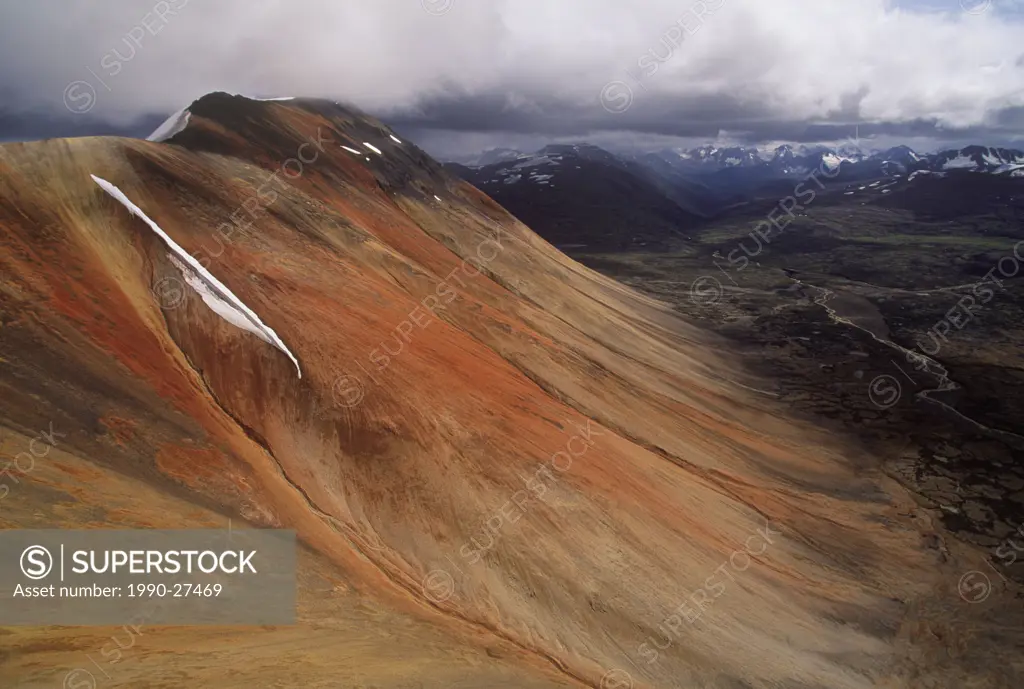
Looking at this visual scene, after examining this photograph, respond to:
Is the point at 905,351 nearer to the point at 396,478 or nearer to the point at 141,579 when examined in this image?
the point at 396,478

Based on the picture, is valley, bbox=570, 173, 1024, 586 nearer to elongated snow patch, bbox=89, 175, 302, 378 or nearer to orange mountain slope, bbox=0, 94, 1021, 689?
orange mountain slope, bbox=0, 94, 1021, 689

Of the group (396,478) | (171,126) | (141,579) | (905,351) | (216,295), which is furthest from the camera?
(905,351)

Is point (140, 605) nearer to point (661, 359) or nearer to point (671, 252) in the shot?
point (661, 359)

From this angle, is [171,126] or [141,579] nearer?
[141,579]

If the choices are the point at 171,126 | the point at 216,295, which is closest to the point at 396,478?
the point at 216,295

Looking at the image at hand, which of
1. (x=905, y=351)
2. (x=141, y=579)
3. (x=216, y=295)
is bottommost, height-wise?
(x=141, y=579)

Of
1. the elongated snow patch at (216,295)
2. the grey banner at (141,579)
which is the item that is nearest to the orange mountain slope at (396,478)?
the elongated snow patch at (216,295)

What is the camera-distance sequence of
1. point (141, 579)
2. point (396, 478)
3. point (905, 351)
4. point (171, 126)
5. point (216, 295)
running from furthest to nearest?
point (905, 351)
point (171, 126)
point (216, 295)
point (396, 478)
point (141, 579)
